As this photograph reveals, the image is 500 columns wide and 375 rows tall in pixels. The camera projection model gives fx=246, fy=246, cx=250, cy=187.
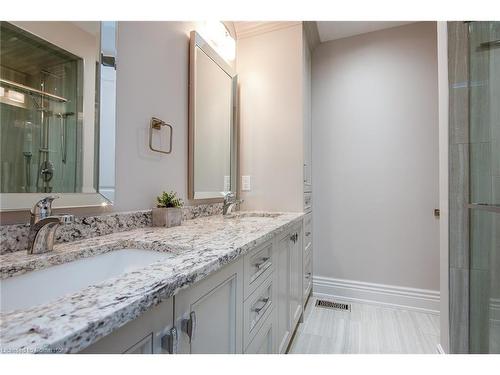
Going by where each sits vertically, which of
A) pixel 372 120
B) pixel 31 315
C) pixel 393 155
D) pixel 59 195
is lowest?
pixel 31 315

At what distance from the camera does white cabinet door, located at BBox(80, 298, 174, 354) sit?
1.25 ft

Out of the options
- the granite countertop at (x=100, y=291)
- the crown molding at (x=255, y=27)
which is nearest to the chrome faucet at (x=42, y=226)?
the granite countertop at (x=100, y=291)

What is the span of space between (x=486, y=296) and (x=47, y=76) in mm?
1950

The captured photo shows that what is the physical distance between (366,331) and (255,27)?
2506mm

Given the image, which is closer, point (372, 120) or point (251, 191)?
point (251, 191)

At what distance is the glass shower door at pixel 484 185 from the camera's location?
1030mm

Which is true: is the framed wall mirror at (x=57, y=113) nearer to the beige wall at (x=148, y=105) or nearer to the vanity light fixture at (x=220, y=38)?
the beige wall at (x=148, y=105)

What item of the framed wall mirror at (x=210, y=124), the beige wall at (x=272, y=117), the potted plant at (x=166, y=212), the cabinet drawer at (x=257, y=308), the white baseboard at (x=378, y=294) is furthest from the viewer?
the white baseboard at (x=378, y=294)

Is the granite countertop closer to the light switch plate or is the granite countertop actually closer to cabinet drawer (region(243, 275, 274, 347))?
cabinet drawer (region(243, 275, 274, 347))

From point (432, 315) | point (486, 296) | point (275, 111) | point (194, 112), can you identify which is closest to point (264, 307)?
point (486, 296)

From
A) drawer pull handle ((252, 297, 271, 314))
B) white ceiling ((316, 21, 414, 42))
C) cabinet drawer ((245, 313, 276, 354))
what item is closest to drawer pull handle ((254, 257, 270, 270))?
drawer pull handle ((252, 297, 271, 314))

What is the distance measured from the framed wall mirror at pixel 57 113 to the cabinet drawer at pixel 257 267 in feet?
1.99

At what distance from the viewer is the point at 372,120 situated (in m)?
2.22

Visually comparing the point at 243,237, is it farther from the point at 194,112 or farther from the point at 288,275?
the point at 194,112
